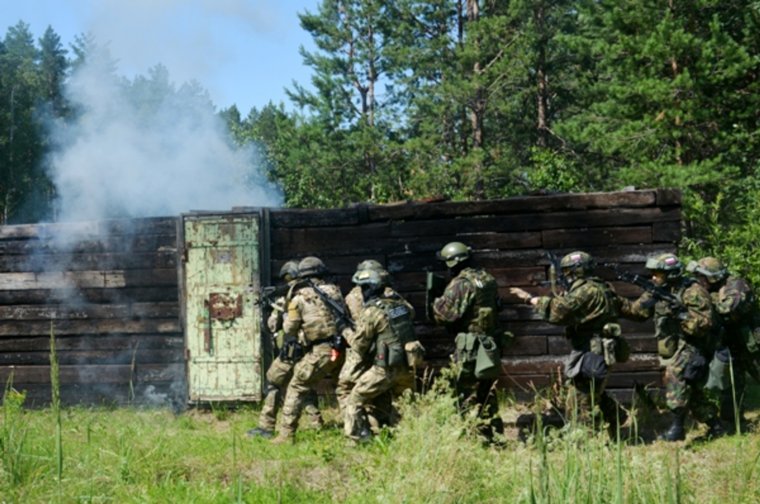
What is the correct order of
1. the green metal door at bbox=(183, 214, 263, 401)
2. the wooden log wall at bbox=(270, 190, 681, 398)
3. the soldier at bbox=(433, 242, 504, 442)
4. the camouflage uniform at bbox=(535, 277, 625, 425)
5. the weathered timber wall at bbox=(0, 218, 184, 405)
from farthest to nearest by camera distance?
1. the weathered timber wall at bbox=(0, 218, 184, 405)
2. the green metal door at bbox=(183, 214, 263, 401)
3. the wooden log wall at bbox=(270, 190, 681, 398)
4. the soldier at bbox=(433, 242, 504, 442)
5. the camouflage uniform at bbox=(535, 277, 625, 425)

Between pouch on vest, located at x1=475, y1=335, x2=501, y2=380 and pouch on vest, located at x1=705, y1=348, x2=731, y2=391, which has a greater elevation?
pouch on vest, located at x1=475, y1=335, x2=501, y2=380

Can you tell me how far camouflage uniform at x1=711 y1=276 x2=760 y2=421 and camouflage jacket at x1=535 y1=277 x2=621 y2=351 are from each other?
1.43m

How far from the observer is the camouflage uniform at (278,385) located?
8891 millimetres

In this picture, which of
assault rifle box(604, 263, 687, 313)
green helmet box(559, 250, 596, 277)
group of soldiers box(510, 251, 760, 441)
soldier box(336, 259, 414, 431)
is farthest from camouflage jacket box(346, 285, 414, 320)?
assault rifle box(604, 263, 687, 313)

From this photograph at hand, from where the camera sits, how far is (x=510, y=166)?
2422 cm

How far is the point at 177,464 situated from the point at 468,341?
3.01m

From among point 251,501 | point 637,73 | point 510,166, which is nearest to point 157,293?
point 251,501

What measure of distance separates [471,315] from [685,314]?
2.08 meters

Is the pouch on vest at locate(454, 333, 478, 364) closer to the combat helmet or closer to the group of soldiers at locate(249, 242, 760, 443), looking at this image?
the group of soldiers at locate(249, 242, 760, 443)

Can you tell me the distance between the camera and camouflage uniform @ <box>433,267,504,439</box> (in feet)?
27.5

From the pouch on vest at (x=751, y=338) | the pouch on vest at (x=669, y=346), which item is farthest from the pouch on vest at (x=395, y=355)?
the pouch on vest at (x=751, y=338)

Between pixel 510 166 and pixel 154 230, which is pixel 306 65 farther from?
pixel 154 230

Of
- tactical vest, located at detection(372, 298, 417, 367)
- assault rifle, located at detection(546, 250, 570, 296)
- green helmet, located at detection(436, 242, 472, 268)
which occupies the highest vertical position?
green helmet, located at detection(436, 242, 472, 268)

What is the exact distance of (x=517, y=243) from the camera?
31.9ft
